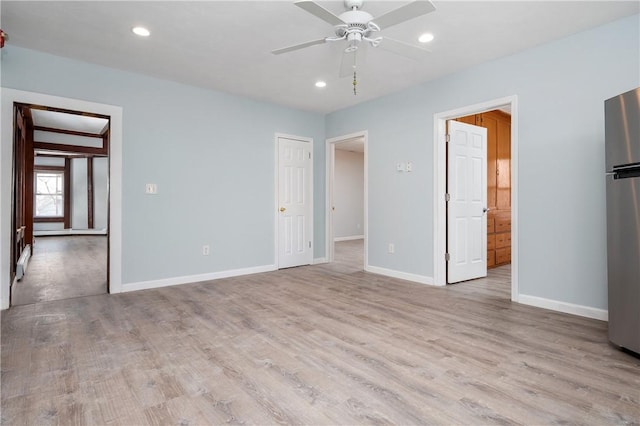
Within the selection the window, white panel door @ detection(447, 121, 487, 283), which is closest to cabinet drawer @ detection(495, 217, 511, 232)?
white panel door @ detection(447, 121, 487, 283)

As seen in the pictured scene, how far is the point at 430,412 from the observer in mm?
1632

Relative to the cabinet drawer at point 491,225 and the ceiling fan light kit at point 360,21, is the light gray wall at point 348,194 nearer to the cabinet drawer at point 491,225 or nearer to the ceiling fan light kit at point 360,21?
the cabinet drawer at point 491,225

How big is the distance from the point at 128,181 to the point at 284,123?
2426 millimetres

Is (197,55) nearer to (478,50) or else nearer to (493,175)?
(478,50)

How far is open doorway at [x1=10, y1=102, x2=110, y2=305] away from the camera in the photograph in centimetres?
408

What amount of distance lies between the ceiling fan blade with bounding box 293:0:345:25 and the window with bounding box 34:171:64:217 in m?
12.0

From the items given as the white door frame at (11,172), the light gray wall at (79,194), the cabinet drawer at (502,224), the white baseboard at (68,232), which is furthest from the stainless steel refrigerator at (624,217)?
the light gray wall at (79,194)

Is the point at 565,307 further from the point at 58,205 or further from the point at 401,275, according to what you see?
the point at 58,205

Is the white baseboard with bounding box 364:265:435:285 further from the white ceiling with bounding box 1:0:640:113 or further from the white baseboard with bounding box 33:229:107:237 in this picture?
the white baseboard with bounding box 33:229:107:237

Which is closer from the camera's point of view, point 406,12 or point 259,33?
point 406,12

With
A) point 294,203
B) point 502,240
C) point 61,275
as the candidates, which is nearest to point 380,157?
point 294,203

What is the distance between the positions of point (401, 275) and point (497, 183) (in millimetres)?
2137

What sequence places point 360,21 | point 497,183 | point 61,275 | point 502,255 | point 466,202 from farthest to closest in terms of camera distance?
point 502,255
point 497,183
point 61,275
point 466,202
point 360,21

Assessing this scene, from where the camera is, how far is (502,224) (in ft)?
17.5
